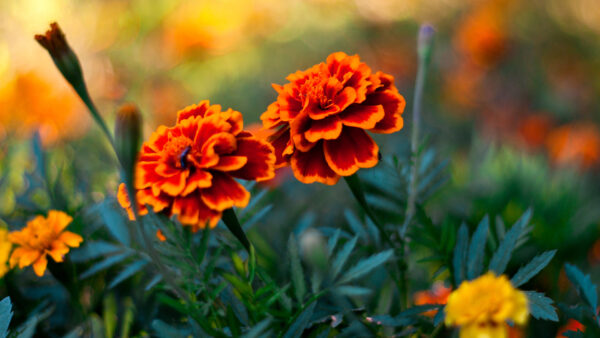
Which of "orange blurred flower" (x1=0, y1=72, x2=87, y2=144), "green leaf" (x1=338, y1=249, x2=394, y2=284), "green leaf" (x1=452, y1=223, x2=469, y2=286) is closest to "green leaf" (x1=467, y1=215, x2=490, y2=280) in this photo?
"green leaf" (x1=452, y1=223, x2=469, y2=286)

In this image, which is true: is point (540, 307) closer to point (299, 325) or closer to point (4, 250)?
point (299, 325)

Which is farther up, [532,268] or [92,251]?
[92,251]

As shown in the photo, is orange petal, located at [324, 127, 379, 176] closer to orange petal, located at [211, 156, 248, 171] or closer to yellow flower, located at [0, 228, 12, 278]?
orange petal, located at [211, 156, 248, 171]

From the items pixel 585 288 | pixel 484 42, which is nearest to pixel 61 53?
pixel 585 288

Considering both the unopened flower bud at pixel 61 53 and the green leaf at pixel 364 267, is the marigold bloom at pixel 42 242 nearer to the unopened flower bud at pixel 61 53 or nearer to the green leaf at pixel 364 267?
the unopened flower bud at pixel 61 53

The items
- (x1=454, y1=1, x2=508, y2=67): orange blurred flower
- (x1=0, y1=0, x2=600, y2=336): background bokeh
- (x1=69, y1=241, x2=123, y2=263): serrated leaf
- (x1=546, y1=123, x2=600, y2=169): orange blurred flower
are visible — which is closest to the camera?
(x1=69, y1=241, x2=123, y2=263): serrated leaf

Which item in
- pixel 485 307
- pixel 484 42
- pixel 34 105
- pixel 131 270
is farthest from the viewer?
pixel 484 42

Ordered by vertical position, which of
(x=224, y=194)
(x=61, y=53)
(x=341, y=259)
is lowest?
(x=341, y=259)
